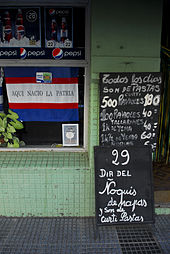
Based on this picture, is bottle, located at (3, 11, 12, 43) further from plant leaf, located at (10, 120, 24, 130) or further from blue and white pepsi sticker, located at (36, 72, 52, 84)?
plant leaf, located at (10, 120, 24, 130)

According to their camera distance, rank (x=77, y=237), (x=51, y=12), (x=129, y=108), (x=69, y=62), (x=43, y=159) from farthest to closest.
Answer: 1. (x=43, y=159)
2. (x=69, y=62)
3. (x=51, y=12)
4. (x=77, y=237)
5. (x=129, y=108)

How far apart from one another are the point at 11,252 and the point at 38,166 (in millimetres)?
1236

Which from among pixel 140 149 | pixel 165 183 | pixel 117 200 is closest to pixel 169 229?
pixel 165 183

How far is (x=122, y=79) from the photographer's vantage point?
315 cm

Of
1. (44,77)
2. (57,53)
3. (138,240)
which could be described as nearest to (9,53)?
(44,77)

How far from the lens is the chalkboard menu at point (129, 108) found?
3162 mm

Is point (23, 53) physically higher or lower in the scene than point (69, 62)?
higher

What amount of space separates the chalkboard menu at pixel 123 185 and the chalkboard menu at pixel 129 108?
0.18 metres

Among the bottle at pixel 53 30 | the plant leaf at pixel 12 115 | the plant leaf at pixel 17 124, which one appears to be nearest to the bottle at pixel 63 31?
the bottle at pixel 53 30

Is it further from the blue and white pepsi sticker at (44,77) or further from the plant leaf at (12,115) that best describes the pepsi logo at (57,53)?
the plant leaf at (12,115)

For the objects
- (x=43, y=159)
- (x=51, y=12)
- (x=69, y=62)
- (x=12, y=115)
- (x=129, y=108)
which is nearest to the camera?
(x=129, y=108)

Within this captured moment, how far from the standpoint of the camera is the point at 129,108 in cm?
328

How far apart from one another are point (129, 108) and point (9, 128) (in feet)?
7.00

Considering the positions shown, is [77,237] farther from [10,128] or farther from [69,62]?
[69,62]
